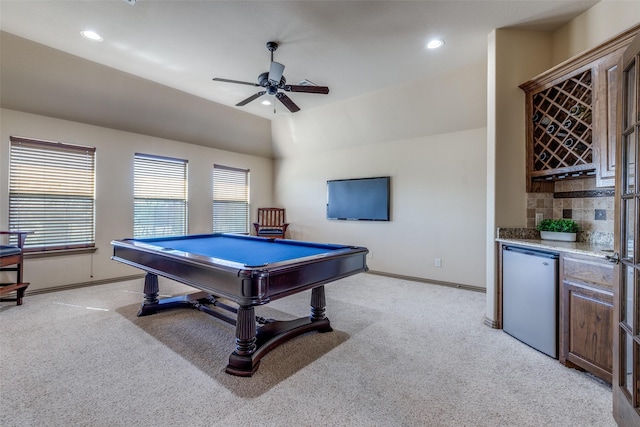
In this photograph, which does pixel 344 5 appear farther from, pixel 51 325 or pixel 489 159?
pixel 51 325

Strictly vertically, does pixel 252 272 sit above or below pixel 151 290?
above

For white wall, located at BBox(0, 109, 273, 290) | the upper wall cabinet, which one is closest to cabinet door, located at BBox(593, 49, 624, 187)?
the upper wall cabinet

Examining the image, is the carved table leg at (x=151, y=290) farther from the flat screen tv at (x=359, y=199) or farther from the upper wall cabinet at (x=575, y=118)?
the upper wall cabinet at (x=575, y=118)

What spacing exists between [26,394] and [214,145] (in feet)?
15.1

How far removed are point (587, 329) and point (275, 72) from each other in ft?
10.7

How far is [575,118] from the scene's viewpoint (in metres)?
2.52

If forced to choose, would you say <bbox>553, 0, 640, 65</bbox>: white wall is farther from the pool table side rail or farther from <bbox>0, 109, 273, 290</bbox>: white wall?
<bbox>0, 109, 273, 290</bbox>: white wall

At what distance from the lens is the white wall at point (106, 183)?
3.84m

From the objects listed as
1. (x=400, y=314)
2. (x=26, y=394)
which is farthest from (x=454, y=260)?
(x=26, y=394)

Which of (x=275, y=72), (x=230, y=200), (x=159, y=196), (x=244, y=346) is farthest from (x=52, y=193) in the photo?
(x=244, y=346)

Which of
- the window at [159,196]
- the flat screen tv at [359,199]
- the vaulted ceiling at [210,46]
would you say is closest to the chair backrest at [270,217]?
the flat screen tv at [359,199]

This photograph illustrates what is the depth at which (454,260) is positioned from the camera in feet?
14.7

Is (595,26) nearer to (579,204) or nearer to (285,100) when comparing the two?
(579,204)

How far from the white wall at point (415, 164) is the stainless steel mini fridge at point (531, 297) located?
1573 millimetres
